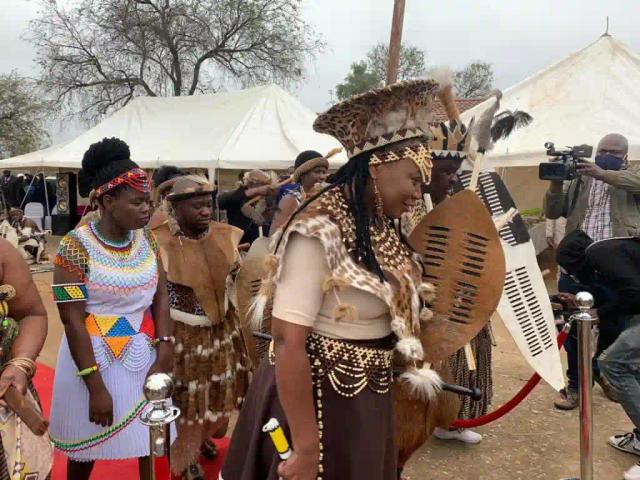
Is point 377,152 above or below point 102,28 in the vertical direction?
below

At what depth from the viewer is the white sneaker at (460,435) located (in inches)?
157

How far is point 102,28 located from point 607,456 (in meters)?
22.7

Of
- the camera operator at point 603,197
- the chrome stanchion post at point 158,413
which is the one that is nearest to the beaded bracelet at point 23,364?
the chrome stanchion post at point 158,413

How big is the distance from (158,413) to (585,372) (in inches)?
83.2

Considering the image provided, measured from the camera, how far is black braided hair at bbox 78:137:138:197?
2539 mm

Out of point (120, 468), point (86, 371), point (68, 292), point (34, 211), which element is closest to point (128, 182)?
point (68, 292)

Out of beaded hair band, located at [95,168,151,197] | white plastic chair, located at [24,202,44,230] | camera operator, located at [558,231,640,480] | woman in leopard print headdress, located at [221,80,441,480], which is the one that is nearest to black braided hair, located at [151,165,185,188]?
beaded hair band, located at [95,168,151,197]

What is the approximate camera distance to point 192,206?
3.15 metres

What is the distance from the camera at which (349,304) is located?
1.65m

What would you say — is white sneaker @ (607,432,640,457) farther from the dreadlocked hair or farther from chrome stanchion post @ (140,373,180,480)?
chrome stanchion post @ (140,373,180,480)

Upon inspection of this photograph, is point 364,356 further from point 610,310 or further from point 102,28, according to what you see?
point 102,28

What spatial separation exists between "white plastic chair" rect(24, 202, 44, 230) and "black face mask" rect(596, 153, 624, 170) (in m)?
15.9

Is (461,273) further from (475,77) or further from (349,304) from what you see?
(475,77)

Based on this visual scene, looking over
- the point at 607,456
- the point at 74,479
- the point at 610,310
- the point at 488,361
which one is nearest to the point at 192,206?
the point at 74,479
